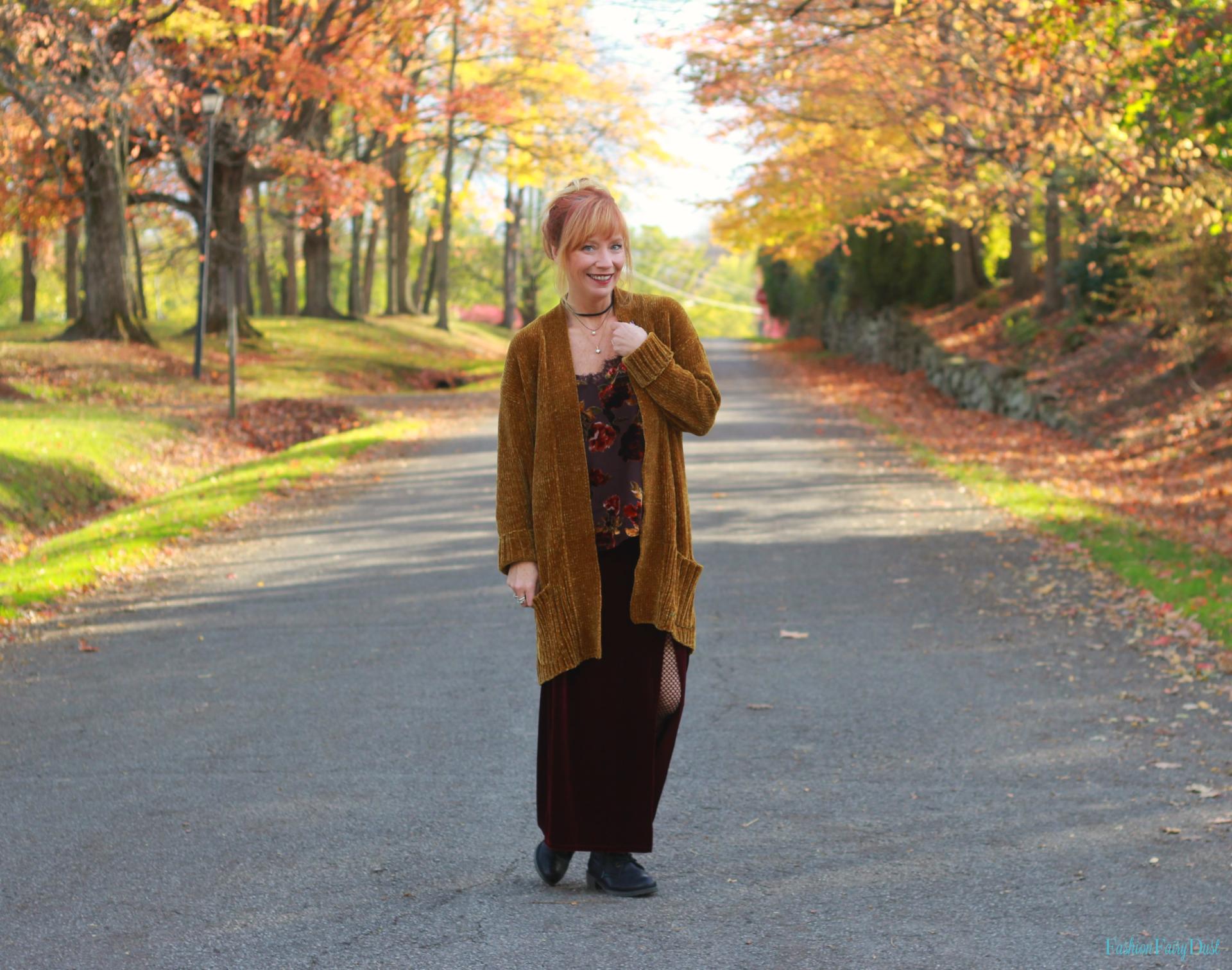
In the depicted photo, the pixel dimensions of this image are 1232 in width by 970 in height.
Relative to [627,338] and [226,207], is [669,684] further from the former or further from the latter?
[226,207]

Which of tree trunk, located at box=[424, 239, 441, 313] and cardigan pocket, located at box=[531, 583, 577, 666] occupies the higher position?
tree trunk, located at box=[424, 239, 441, 313]

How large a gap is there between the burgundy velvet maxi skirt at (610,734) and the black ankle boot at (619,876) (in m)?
0.06

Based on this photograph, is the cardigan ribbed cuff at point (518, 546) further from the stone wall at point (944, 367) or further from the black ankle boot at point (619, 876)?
the stone wall at point (944, 367)

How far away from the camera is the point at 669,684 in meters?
4.26

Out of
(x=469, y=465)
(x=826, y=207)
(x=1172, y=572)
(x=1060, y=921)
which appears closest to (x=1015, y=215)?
(x=826, y=207)

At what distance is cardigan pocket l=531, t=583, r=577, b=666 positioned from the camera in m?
4.14

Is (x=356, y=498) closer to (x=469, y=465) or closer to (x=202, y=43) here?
(x=469, y=465)

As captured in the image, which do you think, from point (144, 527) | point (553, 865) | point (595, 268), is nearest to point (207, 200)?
point (144, 527)

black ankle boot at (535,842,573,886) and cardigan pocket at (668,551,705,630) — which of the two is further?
black ankle boot at (535,842,573,886)

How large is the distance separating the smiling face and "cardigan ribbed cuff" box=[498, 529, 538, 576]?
727 mm

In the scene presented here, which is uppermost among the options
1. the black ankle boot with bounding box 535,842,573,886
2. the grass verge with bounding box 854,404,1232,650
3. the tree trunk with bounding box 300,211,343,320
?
the tree trunk with bounding box 300,211,343,320

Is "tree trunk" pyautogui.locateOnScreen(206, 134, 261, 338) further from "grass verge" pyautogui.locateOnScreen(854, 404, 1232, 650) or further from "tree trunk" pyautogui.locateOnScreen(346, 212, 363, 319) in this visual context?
"grass verge" pyautogui.locateOnScreen(854, 404, 1232, 650)

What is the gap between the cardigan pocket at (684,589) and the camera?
4176mm

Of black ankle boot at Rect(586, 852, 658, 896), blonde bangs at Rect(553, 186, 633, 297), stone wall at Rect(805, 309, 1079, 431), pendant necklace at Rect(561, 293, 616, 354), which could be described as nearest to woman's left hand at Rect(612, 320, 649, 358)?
pendant necklace at Rect(561, 293, 616, 354)
